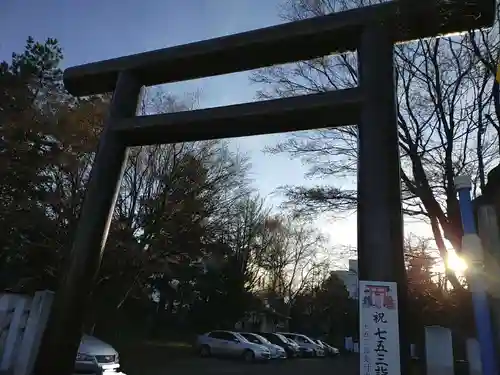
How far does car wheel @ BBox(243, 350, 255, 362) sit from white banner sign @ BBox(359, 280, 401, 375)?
19.1 m

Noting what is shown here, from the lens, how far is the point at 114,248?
16.4 m

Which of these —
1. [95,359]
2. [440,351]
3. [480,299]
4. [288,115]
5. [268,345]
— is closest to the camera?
[480,299]

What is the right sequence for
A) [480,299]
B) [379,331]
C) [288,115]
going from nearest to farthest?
1. [480,299]
2. [379,331]
3. [288,115]

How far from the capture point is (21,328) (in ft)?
19.4

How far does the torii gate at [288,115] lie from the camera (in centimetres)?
464

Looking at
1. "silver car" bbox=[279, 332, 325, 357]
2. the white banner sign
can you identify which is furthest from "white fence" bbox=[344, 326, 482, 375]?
"silver car" bbox=[279, 332, 325, 357]

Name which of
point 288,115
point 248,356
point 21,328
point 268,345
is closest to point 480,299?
point 288,115

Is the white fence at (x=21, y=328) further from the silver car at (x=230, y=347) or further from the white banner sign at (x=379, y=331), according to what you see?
the silver car at (x=230, y=347)

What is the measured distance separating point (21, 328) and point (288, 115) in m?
4.25

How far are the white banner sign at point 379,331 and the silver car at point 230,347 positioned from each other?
62.8 ft

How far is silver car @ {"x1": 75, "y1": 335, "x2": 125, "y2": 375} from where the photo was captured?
A: 33.4ft

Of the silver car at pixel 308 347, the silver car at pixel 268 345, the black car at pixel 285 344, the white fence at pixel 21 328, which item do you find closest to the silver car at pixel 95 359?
the white fence at pixel 21 328

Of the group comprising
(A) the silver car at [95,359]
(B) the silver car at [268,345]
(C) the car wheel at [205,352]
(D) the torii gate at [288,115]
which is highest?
(D) the torii gate at [288,115]

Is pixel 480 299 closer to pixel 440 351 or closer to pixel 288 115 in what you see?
pixel 440 351
